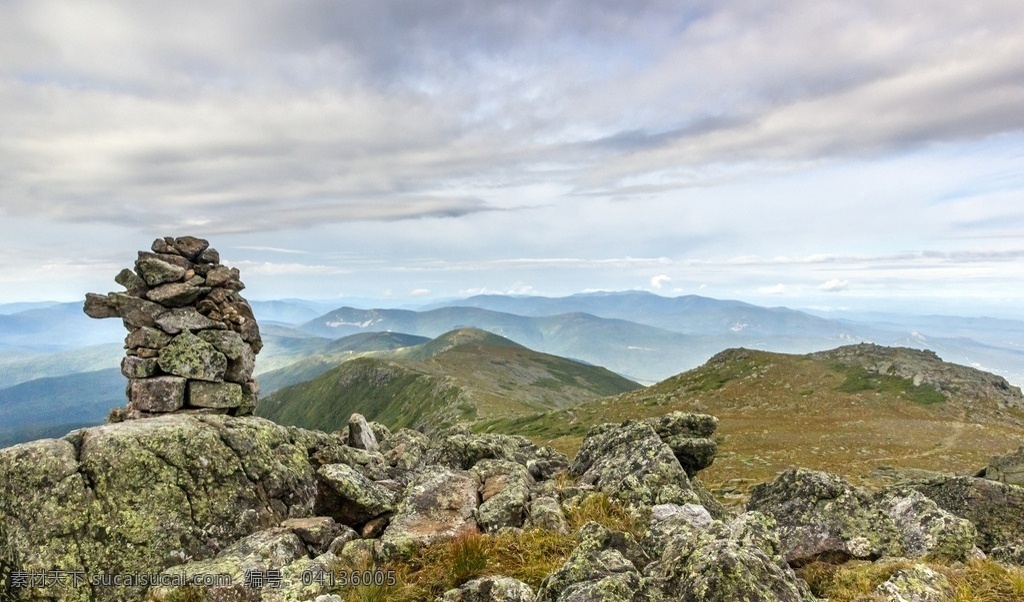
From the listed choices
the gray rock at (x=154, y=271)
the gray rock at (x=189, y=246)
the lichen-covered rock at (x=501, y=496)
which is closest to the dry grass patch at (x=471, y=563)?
the lichen-covered rock at (x=501, y=496)

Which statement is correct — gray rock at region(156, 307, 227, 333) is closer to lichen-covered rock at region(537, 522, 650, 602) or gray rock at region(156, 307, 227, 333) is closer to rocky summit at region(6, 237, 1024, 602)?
rocky summit at region(6, 237, 1024, 602)

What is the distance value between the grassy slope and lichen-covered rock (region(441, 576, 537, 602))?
2351cm

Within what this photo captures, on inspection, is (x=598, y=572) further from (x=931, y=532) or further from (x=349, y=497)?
(x=931, y=532)

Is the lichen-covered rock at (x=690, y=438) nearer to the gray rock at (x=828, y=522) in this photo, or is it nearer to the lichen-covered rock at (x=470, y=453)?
the gray rock at (x=828, y=522)

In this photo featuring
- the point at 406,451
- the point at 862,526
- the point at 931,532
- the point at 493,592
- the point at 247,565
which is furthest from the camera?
the point at 406,451

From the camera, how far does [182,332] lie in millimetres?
28469

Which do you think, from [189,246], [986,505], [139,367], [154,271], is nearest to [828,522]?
[986,505]

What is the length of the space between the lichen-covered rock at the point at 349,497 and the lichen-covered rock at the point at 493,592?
616cm

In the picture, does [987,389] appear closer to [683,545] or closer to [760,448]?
[760,448]

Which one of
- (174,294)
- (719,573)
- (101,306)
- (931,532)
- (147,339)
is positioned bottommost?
(931,532)

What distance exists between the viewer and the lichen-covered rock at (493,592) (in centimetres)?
1064

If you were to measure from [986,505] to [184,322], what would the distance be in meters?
38.7

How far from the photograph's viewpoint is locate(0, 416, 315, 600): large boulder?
1341 cm

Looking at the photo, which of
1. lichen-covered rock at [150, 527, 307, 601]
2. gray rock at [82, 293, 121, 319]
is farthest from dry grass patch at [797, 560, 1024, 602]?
gray rock at [82, 293, 121, 319]
